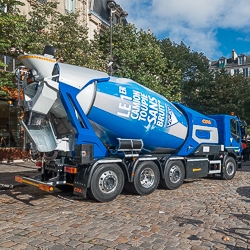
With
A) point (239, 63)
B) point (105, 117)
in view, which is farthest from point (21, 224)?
point (239, 63)

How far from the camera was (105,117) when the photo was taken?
7242mm

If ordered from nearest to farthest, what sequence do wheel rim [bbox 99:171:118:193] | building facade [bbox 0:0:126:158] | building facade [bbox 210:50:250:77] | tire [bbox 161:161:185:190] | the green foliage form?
wheel rim [bbox 99:171:118:193]
tire [bbox 161:161:185:190]
the green foliage
building facade [bbox 0:0:126:158]
building facade [bbox 210:50:250:77]

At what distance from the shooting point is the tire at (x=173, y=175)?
8.56 m

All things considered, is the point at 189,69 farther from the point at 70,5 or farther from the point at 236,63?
the point at 236,63

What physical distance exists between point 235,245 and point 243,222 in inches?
50.7

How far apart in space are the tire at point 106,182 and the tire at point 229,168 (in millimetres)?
5203

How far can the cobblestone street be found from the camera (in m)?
4.52

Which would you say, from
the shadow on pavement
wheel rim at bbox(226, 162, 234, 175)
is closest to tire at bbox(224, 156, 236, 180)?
wheel rim at bbox(226, 162, 234, 175)

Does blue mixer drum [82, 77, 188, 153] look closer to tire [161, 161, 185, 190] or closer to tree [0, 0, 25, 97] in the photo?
tire [161, 161, 185, 190]

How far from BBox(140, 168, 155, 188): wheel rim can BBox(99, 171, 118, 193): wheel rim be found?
3.20 ft

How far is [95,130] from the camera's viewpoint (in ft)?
24.0

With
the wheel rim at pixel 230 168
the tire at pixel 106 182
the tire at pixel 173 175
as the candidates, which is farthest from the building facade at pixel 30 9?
the wheel rim at pixel 230 168

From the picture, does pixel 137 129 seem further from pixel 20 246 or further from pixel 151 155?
pixel 20 246

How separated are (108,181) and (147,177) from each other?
4.68 feet
